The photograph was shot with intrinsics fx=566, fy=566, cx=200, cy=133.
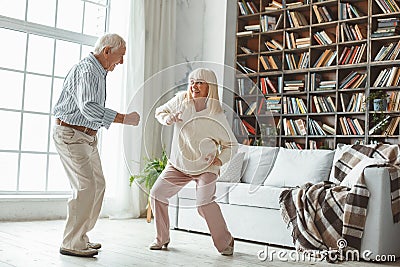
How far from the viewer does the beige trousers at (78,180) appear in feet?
10.5

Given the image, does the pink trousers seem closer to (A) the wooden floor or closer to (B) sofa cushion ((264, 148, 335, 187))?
(A) the wooden floor

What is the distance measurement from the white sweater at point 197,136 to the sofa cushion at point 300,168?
172 centimetres

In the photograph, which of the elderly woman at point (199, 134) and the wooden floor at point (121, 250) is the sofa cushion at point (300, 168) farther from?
the elderly woman at point (199, 134)

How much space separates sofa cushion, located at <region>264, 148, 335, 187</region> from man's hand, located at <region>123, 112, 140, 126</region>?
1933mm

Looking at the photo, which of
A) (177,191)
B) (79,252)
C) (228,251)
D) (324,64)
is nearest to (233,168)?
(177,191)

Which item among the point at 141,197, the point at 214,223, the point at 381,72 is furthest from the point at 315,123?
the point at 214,223

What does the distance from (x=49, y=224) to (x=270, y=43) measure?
304cm

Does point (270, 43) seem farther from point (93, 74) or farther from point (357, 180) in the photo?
point (93, 74)

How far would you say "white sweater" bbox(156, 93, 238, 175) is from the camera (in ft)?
9.08

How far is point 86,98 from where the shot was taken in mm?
3105

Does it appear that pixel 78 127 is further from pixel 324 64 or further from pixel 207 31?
pixel 207 31

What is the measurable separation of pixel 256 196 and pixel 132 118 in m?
1.57

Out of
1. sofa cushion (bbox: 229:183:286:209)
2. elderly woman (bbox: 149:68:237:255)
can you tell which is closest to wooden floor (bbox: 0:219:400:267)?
sofa cushion (bbox: 229:183:286:209)

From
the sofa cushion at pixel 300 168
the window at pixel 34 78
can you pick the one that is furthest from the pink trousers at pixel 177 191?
the window at pixel 34 78
